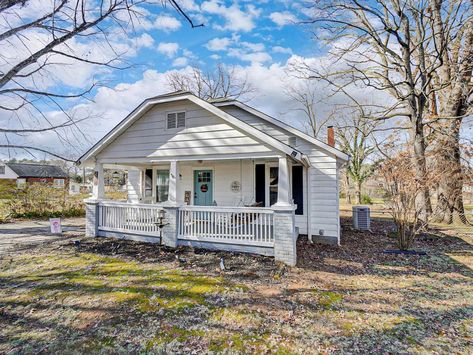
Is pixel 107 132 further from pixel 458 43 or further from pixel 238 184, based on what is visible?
pixel 458 43

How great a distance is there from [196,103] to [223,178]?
3797mm

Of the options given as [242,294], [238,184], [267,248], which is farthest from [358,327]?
[238,184]

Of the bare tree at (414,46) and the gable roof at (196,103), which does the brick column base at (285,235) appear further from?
the bare tree at (414,46)

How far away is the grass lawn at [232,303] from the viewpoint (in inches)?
125

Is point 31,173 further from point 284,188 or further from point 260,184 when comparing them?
point 284,188

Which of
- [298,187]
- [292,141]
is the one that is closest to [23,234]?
[298,187]

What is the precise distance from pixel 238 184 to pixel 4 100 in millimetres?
7312

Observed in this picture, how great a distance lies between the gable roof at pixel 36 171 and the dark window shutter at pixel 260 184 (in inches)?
1751

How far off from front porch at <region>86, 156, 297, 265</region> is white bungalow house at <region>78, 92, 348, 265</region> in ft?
0.09

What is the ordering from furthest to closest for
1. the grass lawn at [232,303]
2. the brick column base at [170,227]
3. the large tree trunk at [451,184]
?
the large tree trunk at [451,184], the brick column base at [170,227], the grass lawn at [232,303]

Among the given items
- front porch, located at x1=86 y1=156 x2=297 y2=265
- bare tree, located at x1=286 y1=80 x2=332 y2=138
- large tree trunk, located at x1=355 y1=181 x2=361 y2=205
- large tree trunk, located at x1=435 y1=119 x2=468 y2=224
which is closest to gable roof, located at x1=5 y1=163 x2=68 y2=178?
front porch, located at x1=86 y1=156 x2=297 y2=265

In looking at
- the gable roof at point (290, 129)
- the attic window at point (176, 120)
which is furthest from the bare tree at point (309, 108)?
the attic window at point (176, 120)

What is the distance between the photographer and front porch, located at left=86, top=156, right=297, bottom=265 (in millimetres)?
6086

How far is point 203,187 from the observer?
10531 millimetres
